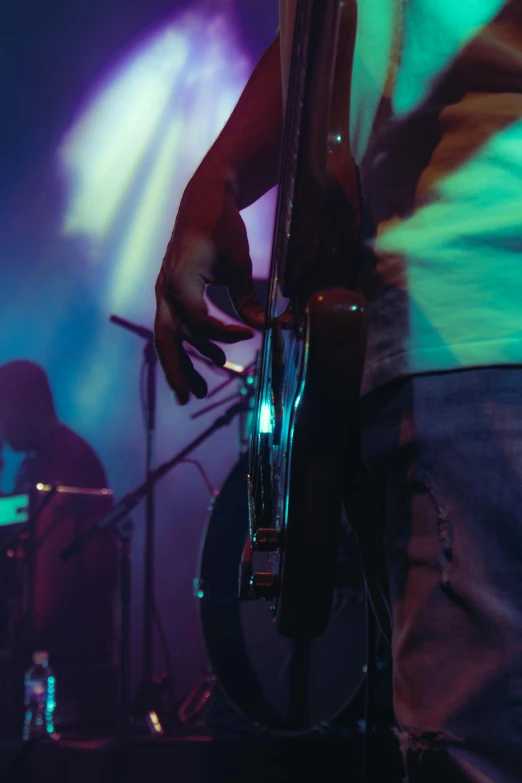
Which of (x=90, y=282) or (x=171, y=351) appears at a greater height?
(x=90, y=282)

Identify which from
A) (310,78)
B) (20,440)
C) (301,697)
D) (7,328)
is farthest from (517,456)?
(7,328)

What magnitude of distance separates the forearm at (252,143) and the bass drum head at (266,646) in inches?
52.2

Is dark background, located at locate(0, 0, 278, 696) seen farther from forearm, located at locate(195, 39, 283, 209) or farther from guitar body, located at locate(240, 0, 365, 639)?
guitar body, located at locate(240, 0, 365, 639)

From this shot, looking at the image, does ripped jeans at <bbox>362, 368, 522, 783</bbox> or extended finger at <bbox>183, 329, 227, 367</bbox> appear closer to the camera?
ripped jeans at <bbox>362, 368, 522, 783</bbox>

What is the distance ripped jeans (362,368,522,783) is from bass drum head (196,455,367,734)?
1.55 m

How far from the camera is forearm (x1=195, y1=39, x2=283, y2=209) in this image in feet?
3.23

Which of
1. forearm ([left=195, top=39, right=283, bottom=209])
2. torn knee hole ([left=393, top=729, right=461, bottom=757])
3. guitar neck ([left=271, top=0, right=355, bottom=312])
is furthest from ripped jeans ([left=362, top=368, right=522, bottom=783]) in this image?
forearm ([left=195, top=39, right=283, bottom=209])

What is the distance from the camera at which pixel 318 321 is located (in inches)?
23.6

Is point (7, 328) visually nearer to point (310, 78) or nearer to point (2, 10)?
point (2, 10)

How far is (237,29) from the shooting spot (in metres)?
4.81

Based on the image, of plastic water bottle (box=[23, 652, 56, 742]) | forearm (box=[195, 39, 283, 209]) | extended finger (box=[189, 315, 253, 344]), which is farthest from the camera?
plastic water bottle (box=[23, 652, 56, 742])

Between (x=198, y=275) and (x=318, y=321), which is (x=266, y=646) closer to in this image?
(x=198, y=275)

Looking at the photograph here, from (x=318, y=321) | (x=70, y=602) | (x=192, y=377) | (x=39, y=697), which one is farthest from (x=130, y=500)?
(x=318, y=321)

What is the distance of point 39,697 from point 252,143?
123 inches
